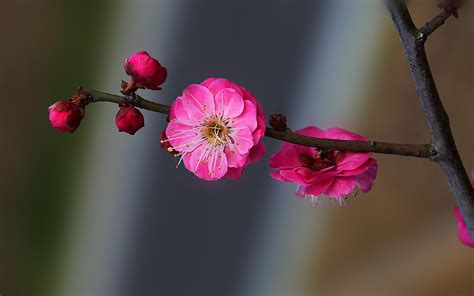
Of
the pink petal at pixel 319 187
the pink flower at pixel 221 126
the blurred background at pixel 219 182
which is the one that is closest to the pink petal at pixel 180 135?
the pink flower at pixel 221 126

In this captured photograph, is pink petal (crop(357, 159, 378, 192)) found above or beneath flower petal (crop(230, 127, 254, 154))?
beneath

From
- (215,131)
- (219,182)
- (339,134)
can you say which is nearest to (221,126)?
(215,131)

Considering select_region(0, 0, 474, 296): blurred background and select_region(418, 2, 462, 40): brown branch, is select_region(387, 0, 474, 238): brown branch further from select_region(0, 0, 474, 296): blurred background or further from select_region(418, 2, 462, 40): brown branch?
select_region(0, 0, 474, 296): blurred background

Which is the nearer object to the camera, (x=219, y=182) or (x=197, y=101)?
(x=197, y=101)

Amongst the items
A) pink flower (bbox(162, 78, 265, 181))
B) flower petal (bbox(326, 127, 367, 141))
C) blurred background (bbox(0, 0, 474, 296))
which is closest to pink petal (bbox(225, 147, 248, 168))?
pink flower (bbox(162, 78, 265, 181))

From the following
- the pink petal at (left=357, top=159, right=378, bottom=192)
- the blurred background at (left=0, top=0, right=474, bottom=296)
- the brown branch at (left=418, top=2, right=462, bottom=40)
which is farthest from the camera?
the blurred background at (left=0, top=0, right=474, bottom=296)

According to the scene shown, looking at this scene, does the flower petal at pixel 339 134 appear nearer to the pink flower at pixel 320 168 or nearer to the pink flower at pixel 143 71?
the pink flower at pixel 320 168

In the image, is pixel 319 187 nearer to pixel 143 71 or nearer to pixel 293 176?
pixel 293 176
